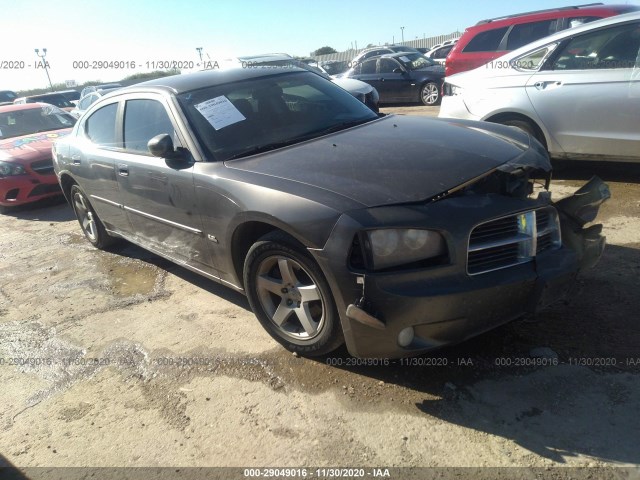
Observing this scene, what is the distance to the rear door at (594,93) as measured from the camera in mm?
4746

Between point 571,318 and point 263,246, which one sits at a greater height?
point 263,246

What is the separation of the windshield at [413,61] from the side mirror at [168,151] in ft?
36.3

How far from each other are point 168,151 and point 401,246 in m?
1.76

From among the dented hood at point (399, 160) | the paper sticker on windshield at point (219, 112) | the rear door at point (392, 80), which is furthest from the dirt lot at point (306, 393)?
the rear door at point (392, 80)

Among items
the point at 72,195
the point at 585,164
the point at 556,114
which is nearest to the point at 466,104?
the point at 556,114

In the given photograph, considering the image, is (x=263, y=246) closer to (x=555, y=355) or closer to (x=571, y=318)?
(x=555, y=355)

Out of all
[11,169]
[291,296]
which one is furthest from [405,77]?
[291,296]

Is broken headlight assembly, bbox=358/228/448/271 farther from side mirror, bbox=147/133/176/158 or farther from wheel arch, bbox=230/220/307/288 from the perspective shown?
side mirror, bbox=147/133/176/158

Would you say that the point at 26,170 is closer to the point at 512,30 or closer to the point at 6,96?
the point at 512,30

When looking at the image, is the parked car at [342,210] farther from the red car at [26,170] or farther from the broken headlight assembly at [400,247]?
the red car at [26,170]

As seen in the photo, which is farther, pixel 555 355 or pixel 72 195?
pixel 72 195

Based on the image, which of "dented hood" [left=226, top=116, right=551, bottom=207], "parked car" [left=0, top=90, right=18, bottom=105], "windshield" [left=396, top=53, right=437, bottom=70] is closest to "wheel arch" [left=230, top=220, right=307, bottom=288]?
"dented hood" [left=226, top=116, right=551, bottom=207]

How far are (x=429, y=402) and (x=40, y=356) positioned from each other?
2.68 meters

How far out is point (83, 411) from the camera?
2.86 metres
